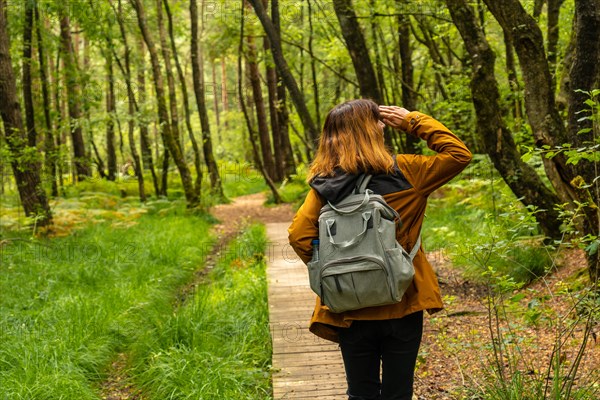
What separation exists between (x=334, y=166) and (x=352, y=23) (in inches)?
238

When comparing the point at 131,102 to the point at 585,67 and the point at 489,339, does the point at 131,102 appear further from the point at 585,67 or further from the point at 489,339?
the point at 585,67

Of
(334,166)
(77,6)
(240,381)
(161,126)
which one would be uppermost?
(77,6)

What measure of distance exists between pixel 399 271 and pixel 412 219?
0.32 metres

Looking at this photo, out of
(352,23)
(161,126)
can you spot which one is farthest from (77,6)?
(352,23)

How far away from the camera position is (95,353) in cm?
588

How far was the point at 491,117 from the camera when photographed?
255 inches

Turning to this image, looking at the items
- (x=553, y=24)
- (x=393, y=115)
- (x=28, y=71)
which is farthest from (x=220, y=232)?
(x=393, y=115)

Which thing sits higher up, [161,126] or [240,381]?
[161,126]

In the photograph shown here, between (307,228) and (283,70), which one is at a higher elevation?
(283,70)

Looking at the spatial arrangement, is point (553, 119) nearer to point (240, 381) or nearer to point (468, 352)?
point (468, 352)

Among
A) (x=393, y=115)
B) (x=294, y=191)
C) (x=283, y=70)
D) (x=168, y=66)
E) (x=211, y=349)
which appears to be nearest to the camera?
(x=393, y=115)

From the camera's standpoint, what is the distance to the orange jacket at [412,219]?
2.85 m

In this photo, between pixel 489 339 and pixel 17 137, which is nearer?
pixel 489 339

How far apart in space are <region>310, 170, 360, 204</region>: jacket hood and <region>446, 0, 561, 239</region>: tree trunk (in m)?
4.03
